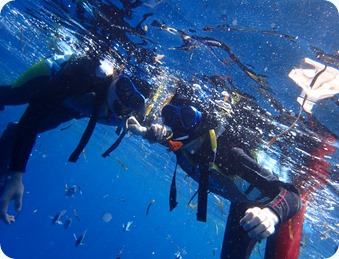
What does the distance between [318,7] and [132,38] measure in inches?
248

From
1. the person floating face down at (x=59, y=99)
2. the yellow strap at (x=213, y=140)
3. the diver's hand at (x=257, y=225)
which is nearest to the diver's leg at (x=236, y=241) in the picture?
the yellow strap at (x=213, y=140)

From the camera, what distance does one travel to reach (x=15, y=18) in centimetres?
1516

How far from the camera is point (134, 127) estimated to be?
20.7 ft

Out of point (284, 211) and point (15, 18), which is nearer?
point (284, 211)

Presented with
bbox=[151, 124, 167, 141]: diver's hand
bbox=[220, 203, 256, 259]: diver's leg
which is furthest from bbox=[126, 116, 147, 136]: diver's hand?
bbox=[220, 203, 256, 259]: diver's leg

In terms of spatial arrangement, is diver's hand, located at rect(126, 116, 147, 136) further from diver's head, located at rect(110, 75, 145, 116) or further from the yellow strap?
the yellow strap

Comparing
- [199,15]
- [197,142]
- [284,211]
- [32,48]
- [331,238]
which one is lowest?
[331,238]

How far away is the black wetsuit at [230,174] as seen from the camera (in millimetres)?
4980

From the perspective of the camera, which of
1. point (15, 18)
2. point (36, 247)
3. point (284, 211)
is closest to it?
point (284, 211)

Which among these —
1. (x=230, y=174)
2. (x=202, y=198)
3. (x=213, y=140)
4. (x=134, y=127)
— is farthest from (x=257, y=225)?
(x=134, y=127)

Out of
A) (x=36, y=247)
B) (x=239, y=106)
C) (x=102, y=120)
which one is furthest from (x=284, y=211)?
(x=36, y=247)

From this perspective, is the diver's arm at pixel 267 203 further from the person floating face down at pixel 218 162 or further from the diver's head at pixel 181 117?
the diver's head at pixel 181 117

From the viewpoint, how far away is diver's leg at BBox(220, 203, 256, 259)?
657 centimetres

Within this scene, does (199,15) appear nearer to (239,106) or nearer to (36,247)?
(239,106)
